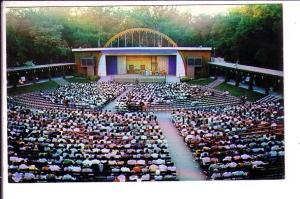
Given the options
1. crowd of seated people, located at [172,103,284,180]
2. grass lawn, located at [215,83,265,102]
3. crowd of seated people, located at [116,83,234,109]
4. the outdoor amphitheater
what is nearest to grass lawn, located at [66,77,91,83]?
the outdoor amphitheater

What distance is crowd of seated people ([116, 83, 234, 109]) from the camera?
9.25 metres

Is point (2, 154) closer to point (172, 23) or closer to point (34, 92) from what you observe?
point (34, 92)

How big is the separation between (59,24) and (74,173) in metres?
2.78

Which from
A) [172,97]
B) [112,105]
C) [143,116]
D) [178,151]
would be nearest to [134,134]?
[143,116]

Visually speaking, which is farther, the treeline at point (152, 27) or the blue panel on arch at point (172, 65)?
the blue panel on arch at point (172, 65)

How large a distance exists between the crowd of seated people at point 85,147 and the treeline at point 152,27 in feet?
3.89

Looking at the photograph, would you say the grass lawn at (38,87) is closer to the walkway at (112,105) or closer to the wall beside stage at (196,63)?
the walkway at (112,105)

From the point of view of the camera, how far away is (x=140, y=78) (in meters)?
9.35

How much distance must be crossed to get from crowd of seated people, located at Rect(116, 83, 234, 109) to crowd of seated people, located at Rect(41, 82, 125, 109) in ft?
0.82

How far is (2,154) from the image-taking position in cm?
895

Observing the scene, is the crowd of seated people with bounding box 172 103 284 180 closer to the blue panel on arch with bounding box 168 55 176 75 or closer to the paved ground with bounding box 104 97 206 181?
the paved ground with bounding box 104 97 206 181

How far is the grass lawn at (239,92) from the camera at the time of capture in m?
9.04

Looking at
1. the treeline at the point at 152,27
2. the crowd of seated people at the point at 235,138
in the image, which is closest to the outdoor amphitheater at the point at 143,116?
the crowd of seated people at the point at 235,138
